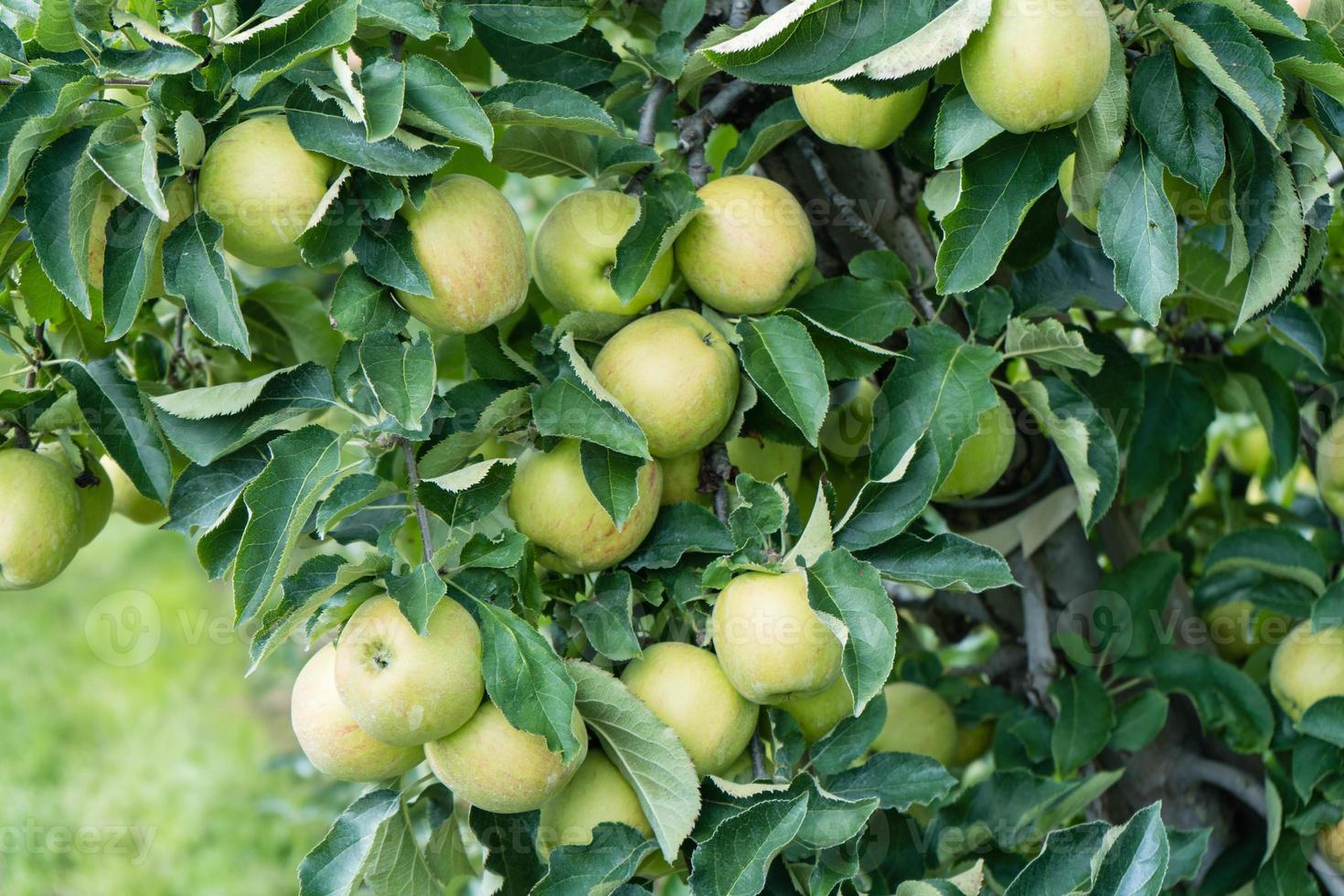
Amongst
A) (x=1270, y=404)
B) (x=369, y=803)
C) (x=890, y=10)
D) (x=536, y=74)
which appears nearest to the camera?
(x=890, y=10)

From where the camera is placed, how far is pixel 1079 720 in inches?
53.0

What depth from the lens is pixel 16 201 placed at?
99 centimetres

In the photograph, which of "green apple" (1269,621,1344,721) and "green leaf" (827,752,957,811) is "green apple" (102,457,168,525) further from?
"green apple" (1269,621,1344,721)

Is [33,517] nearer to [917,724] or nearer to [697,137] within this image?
[697,137]

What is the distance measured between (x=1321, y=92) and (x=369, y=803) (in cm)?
96

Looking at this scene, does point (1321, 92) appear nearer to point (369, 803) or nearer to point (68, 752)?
point (369, 803)

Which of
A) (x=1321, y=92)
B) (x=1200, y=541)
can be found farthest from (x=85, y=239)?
(x=1200, y=541)

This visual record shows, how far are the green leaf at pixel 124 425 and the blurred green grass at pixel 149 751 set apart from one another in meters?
1.14

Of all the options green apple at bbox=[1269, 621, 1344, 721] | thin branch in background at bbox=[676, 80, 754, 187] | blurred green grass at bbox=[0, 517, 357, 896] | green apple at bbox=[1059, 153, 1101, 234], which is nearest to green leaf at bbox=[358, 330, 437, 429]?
thin branch in background at bbox=[676, 80, 754, 187]

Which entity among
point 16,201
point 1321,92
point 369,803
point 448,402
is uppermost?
point 1321,92

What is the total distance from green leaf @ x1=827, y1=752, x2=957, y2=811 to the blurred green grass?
1.24 metres

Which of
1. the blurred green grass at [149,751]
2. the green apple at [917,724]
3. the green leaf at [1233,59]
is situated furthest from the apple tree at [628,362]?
the blurred green grass at [149,751]

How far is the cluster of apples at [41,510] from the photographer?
1050 millimetres

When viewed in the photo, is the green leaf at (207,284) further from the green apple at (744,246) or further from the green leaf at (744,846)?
the green leaf at (744,846)
